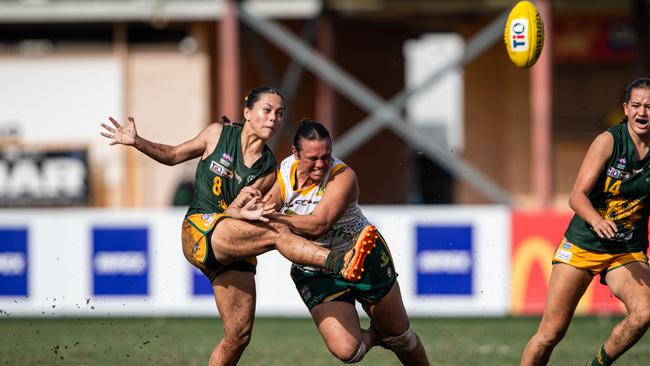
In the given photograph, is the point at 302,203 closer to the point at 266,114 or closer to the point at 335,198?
the point at 335,198

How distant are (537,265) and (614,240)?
232 inches

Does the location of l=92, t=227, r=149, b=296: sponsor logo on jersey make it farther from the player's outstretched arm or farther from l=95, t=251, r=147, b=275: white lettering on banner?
the player's outstretched arm

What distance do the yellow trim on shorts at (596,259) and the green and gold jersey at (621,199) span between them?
3cm

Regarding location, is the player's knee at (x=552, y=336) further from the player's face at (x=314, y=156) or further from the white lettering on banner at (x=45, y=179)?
the white lettering on banner at (x=45, y=179)

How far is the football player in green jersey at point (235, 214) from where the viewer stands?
759 cm

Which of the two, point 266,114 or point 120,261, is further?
point 120,261

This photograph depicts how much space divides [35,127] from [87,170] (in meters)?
1.36

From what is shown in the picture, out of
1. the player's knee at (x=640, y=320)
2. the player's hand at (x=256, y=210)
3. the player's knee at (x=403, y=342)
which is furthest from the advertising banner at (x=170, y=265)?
the player's hand at (x=256, y=210)

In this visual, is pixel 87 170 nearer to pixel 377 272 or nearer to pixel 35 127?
pixel 35 127

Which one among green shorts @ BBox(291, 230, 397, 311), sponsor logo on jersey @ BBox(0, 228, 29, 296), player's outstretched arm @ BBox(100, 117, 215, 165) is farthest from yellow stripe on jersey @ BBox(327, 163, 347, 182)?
sponsor logo on jersey @ BBox(0, 228, 29, 296)

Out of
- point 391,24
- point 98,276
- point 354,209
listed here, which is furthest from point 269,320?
point 391,24

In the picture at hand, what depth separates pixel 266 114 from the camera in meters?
7.82

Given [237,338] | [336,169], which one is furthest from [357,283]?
[237,338]

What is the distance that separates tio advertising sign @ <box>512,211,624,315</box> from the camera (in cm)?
1362
